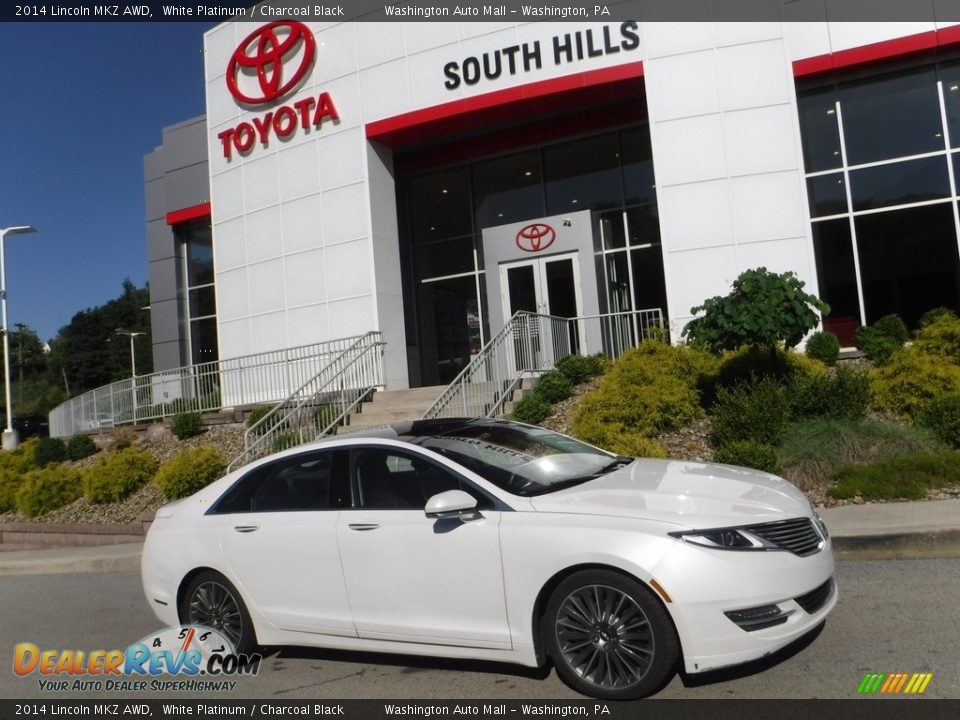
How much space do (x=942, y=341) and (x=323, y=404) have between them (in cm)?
1012

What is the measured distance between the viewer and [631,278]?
17.7 m

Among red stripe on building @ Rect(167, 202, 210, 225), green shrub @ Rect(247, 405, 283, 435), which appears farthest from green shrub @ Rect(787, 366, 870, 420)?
red stripe on building @ Rect(167, 202, 210, 225)

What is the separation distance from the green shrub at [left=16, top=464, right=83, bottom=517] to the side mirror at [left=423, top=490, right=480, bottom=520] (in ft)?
39.8

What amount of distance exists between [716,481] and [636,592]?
108 centimetres

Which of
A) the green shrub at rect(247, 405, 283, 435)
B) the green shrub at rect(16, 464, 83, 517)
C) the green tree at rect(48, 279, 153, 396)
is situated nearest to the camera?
the green shrub at rect(16, 464, 83, 517)

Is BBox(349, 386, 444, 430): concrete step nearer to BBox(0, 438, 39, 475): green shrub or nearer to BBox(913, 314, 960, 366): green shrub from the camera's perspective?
BBox(0, 438, 39, 475): green shrub

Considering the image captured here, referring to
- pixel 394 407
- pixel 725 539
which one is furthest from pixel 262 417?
pixel 725 539

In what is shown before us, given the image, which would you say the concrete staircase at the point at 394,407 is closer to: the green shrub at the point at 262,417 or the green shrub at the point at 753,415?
the green shrub at the point at 262,417

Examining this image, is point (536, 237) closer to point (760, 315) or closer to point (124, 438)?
point (760, 315)

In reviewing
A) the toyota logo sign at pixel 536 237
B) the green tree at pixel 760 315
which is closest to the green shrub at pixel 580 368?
the green tree at pixel 760 315

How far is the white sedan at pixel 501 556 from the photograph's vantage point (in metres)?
4.07

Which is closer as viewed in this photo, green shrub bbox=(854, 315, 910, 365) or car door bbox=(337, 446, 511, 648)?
car door bbox=(337, 446, 511, 648)

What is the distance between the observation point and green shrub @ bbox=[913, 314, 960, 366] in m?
10.7

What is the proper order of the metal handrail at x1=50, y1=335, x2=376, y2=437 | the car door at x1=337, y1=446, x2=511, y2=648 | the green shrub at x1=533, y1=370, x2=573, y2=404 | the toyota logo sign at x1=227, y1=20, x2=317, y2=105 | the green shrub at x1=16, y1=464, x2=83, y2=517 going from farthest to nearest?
1. the toyota logo sign at x1=227, y1=20, x2=317, y2=105
2. the metal handrail at x1=50, y1=335, x2=376, y2=437
3. the green shrub at x1=16, y1=464, x2=83, y2=517
4. the green shrub at x1=533, y1=370, x2=573, y2=404
5. the car door at x1=337, y1=446, x2=511, y2=648
